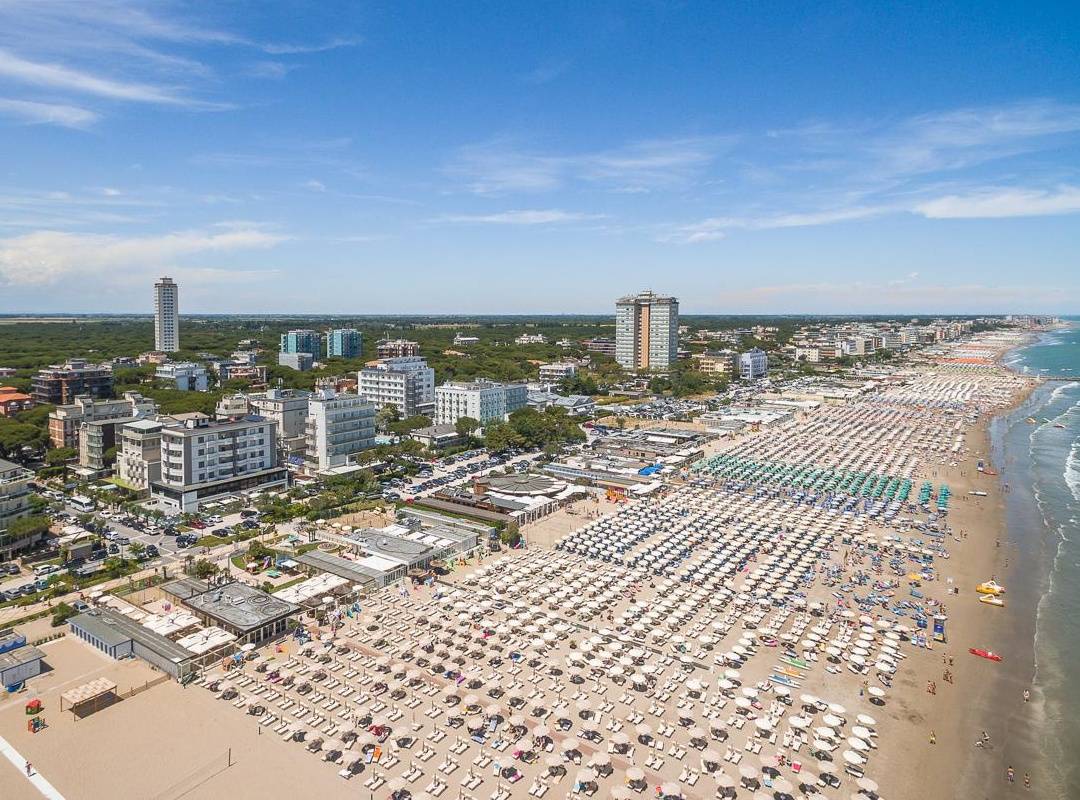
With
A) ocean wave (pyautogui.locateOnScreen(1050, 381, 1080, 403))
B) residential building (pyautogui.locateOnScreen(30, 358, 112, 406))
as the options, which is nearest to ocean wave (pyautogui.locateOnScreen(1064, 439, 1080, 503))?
ocean wave (pyautogui.locateOnScreen(1050, 381, 1080, 403))

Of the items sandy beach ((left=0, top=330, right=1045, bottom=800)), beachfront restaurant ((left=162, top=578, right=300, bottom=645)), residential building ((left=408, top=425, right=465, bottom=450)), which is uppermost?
residential building ((left=408, top=425, right=465, bottom=450))

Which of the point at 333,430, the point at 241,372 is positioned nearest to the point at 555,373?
the point at 241,372

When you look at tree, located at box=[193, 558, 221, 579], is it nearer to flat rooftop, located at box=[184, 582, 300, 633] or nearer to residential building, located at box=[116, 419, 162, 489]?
flat rooftop, located at box=[184, 582, 300, 633]

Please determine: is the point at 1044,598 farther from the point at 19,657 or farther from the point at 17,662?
the point at 19,657

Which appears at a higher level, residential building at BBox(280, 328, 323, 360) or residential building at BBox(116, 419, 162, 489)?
residential building at BBox(280, 328, 323, 360)

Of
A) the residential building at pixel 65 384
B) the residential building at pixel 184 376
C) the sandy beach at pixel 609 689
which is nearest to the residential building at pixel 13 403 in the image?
the residential building at pixel 65 384

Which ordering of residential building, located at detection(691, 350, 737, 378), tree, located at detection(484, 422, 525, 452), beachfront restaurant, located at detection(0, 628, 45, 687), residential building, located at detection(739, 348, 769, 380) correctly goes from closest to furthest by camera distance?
beachfront restaurant, located at detection(0, 628, 45, 687)
tree, located at detection(484, 422, 525, 452)
residential building, located at detection(691, 350, 737, 378)
residential building, located at detection(739, 348, 769, 380)
